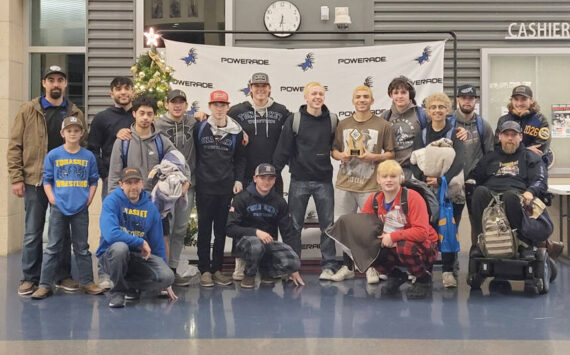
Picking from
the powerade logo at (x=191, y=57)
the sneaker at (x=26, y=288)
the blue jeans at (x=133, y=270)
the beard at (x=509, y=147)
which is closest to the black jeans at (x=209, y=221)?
the blue jeans at (x=133, y=270)

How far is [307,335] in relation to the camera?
4613 mm

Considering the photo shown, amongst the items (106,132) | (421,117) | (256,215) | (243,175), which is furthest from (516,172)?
(106,132)

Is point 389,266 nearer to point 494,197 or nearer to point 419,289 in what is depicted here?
point 419,289

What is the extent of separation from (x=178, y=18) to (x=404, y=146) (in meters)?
3.96

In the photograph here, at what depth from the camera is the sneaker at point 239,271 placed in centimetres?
644

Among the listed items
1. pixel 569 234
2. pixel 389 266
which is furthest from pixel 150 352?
pixel 569 234

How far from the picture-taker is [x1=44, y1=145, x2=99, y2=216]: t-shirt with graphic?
224 inches

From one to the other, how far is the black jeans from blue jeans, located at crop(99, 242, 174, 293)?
70 cm

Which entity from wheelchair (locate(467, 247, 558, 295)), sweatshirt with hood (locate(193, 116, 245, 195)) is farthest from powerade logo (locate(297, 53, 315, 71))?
wheelchair (locate(467, 247, 558, 295))

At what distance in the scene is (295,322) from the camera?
4.96m

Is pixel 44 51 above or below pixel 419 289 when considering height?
above

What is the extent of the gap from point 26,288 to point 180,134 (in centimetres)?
180

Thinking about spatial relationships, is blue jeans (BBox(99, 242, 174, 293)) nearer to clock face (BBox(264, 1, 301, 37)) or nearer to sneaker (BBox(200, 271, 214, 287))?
sneaker (BBox(200, 271, 214, 287))

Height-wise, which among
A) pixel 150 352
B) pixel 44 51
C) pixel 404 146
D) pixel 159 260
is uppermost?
pixel 44 51
